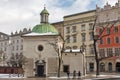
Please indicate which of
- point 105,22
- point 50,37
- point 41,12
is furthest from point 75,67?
point 105,22

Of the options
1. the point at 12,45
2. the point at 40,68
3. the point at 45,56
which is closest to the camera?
the point at 40,68

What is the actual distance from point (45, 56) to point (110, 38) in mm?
27783

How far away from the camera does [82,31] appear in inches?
3167

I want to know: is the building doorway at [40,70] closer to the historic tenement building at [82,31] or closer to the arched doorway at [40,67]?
the arched doorway at [40,67]

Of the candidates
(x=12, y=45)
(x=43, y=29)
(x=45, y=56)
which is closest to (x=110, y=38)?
(x=43, y=29)

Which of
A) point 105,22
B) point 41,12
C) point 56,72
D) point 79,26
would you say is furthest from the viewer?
point 79,26

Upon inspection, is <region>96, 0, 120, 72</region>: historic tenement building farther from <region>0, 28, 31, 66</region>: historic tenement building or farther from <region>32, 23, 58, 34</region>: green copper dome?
<region>0, 28, 31, 66</region>: historic tenement building

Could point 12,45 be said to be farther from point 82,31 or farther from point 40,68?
point 40,68

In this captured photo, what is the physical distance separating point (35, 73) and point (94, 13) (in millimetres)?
32822

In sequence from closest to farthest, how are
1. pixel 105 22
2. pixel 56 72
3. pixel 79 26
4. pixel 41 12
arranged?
pixel 56 72 < pixel 41 12 < pixel 105 22 < pixel 79 26

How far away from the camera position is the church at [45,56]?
52.2m

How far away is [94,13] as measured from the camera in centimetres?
7781

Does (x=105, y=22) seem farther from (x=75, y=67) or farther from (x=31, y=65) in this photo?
(x=31, y=65)

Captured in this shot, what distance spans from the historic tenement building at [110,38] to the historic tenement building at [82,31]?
2.59 m
